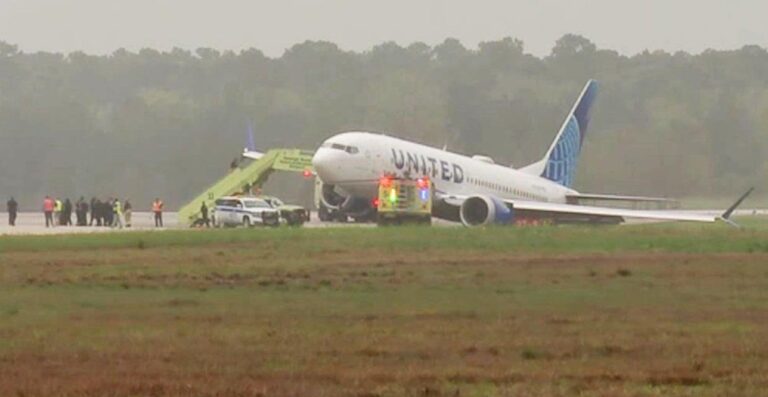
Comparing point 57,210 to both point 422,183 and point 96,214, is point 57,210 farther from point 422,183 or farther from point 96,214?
point 422,183

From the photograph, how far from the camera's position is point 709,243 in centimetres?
4756

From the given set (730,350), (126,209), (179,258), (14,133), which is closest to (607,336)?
(730,350)

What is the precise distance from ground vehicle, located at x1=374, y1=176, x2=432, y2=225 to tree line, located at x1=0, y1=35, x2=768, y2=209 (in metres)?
36.7

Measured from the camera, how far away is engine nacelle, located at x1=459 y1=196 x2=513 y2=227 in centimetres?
7175

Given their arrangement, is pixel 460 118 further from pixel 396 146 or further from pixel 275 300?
pixel 275 300

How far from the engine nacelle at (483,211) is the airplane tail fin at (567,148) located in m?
12.2

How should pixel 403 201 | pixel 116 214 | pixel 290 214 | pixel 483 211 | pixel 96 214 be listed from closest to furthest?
pixel 403 201, pixel 483 211, pixel 290 214, pixel 116 214, pixel 96 214

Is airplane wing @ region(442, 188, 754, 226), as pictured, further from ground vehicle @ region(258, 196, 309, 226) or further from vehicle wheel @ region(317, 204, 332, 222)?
vehicle wheel @ region(317, 204, 332, 222)

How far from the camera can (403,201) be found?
226 ft

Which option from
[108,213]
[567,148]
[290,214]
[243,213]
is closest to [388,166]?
[290,214]

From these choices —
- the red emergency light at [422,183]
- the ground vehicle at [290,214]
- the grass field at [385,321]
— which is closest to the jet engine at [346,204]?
the ground vehicle at [290,214]

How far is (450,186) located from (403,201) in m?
5.14

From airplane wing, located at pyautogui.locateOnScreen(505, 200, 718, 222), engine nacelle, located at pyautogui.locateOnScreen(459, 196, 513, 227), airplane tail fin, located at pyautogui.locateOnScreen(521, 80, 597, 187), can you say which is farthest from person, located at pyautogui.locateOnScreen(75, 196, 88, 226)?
airplane tail fin, located at pyautogui.locateOnScreen(521, 80, 597, 187)

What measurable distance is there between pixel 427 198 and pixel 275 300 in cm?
4111
